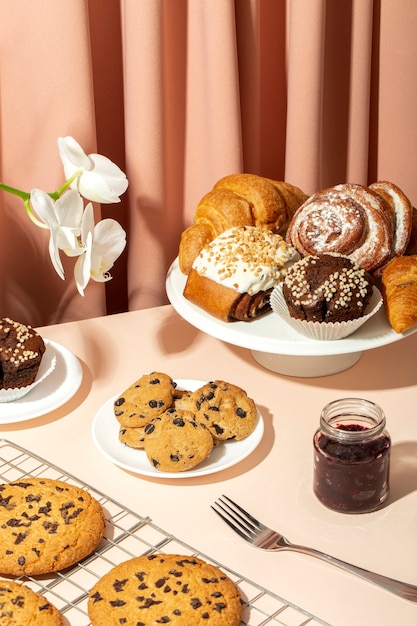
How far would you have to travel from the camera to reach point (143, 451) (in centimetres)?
123

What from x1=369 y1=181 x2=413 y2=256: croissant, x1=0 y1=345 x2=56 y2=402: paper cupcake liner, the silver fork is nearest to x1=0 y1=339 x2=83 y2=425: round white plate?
x1=0 y1=345 x2=56 y2=402: paper cupcake liner

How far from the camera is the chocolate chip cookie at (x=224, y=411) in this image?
1222 millimetres

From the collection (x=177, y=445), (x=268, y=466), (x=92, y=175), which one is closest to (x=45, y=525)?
(x=177, y=445)

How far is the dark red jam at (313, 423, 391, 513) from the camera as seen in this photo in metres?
1.11

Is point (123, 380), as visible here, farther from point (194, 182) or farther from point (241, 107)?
point (241, 107)

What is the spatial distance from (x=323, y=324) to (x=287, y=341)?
0.20 ft

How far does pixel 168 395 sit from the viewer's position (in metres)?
1.27

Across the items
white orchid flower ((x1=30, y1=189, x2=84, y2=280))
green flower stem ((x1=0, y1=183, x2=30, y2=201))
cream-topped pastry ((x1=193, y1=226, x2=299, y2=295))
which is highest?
green flower stem ((x1=0, y1=183, x2=30, y2=201))

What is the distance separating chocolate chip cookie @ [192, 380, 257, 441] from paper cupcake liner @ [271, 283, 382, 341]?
0.52 ft

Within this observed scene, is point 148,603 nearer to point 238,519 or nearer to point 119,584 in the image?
point 119,584

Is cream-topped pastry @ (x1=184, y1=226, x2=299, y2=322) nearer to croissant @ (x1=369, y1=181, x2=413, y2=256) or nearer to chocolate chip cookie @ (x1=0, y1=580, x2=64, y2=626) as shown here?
croissant @ (x1=369, y1=181, x2=413, y2=256)

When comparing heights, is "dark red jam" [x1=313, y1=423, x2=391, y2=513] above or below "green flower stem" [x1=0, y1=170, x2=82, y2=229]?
below

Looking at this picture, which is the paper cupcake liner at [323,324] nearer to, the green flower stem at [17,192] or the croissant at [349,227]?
the croissant at [349,227]

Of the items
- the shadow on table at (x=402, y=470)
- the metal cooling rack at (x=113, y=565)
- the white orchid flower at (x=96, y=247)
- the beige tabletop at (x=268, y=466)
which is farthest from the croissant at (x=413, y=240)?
the metal cooling rack at (x=113, y=565)
